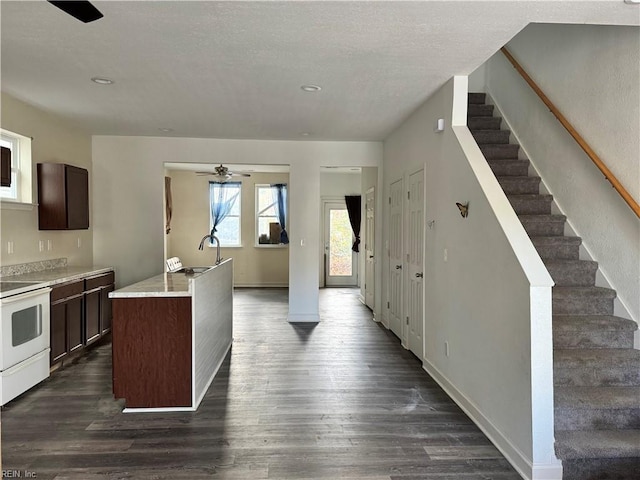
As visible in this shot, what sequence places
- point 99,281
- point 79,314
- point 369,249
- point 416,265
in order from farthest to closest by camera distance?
point 369,249 < point 99,281 < point 416,265 < point 79,314

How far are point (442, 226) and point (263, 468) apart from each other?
2.45m

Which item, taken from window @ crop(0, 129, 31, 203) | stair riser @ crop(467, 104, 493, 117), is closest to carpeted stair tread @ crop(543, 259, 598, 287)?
stair riser @ crop(467, 104, 493, 117)

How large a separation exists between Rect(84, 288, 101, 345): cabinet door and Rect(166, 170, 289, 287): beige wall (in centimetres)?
499

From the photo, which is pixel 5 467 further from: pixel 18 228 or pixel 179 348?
pixel 18 228

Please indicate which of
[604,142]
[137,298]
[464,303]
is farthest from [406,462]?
[604,142]

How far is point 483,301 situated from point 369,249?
4486 millimetres

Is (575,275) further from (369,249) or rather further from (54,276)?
(54,276)

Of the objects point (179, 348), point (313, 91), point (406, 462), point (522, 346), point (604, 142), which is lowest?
point (406, 462)

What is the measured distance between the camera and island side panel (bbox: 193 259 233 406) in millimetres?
3412

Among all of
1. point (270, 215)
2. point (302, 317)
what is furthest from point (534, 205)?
point (270, 215)

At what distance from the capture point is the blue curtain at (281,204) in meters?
9.98

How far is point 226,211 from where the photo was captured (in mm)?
9961

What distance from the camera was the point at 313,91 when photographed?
13.0 ft

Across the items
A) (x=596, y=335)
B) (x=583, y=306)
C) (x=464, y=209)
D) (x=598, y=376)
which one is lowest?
(x=598, y=376)
